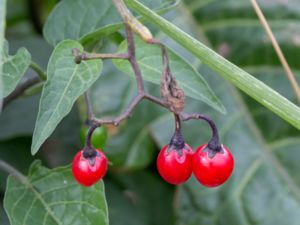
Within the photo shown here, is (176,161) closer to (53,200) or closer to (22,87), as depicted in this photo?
(53,200)

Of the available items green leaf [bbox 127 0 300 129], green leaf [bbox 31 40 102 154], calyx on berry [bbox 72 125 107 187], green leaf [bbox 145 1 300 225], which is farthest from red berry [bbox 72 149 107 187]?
green leaf [bbox 145 1 300 225]

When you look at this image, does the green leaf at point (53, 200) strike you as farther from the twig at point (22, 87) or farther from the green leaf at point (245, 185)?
the green leaf at point (245, 185)

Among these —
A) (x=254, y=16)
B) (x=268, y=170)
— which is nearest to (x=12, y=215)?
(x=268, y=170)

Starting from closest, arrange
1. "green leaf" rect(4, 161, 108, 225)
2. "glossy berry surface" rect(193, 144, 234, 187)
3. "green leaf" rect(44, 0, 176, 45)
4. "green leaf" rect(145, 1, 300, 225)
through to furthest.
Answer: "glossy berry surface" rect(193, 144, 234, 187) → "green leaf" rect(4, 161, 108, 225) → "green leaf" rect(44, 0, 176, 45) → "green leaf" rect(145, 1, 300, 225)

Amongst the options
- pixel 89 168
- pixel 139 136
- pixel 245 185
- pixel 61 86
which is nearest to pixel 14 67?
pixel 61 86

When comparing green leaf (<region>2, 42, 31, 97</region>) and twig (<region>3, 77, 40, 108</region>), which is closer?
green leaf (<region>2, 42, 31, 97</region>)

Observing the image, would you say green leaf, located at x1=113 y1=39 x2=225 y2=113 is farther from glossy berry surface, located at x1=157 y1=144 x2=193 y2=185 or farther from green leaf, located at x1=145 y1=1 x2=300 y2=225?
green leaf, located at x1=145 y1=1 x2=300 y2=225

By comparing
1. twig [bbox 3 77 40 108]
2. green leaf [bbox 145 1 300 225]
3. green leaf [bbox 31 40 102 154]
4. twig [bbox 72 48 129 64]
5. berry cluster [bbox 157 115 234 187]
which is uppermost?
twig [bbox 72 48 129 64]
